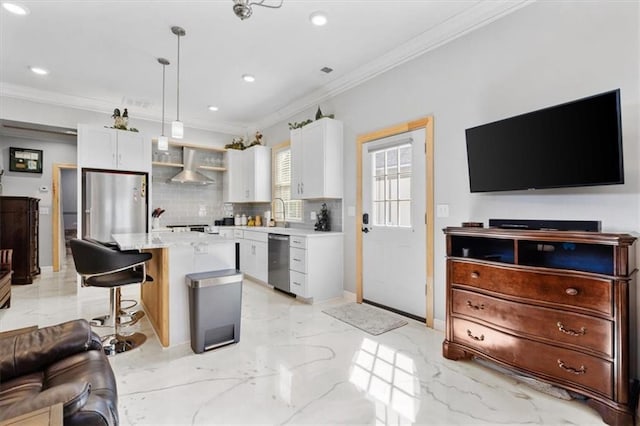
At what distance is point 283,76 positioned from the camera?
420 centimetres

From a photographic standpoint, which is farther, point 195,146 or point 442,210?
point 195,146

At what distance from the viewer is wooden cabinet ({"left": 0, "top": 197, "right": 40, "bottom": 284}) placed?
16.5 feet

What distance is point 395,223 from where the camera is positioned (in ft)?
11.9

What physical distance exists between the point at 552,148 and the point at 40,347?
10.5 ft

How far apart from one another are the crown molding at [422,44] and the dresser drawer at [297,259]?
2.26m

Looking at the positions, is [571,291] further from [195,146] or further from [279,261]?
[195,146]

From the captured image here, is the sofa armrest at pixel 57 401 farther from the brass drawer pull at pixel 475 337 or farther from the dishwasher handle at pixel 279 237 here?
the dishwasher handle at pixel 279 237

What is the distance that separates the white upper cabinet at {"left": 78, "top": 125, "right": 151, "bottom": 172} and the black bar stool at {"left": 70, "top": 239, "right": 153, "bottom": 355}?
8.96 feet

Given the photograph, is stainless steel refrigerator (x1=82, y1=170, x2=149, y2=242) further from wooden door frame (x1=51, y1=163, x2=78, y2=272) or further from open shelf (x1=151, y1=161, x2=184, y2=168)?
wooden door frame (x1=51, y1=163, x2=78, y2=272)

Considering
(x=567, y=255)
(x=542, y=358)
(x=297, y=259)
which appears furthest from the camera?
(x=297, y=259)

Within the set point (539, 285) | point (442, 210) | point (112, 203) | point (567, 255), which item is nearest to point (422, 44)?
point (442, 210)

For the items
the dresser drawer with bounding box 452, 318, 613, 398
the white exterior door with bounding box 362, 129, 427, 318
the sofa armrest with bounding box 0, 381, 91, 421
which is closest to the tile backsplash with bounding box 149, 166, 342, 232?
the white exterior door with bounding box 362, 129, 427, 318

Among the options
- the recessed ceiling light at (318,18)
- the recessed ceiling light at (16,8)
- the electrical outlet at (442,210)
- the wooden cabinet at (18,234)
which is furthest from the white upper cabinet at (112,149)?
the electrical outlet at (442,210)

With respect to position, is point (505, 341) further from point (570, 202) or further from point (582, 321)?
point (570, 202)
